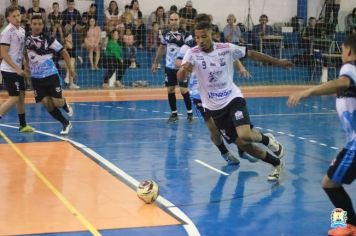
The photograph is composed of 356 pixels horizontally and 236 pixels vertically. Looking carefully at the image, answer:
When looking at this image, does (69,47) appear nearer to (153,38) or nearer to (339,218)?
(153,38)

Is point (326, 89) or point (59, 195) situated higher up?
point (326, 89)

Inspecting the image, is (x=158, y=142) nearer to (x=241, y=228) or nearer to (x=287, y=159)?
(x=287, y=159)

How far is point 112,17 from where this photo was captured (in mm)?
21641

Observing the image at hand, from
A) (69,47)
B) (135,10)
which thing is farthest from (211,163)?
(135,10)

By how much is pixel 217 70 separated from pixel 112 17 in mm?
13782

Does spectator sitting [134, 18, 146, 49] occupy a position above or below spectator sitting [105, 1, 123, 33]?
below

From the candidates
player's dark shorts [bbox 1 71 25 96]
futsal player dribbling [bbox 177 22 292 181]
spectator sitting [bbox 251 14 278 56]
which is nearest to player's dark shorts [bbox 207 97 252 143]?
futsal player dribbling [bbox 177 22 292 181]

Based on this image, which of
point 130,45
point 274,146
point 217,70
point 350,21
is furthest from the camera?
point 350,21

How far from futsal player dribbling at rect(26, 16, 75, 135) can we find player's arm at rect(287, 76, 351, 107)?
677 cm

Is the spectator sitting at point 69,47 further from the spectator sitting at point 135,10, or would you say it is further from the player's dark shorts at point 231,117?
the player's dark shorts at point 231,117

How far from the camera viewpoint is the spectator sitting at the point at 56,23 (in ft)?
65.8

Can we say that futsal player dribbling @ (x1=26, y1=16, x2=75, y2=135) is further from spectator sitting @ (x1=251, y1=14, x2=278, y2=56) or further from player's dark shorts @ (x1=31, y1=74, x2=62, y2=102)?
spectator sitting @ (x1=251, y1=14, x2=278, y2=56)

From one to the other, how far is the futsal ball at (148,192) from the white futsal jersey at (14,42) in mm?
5495

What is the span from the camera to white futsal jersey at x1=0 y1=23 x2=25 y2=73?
11.6 m
